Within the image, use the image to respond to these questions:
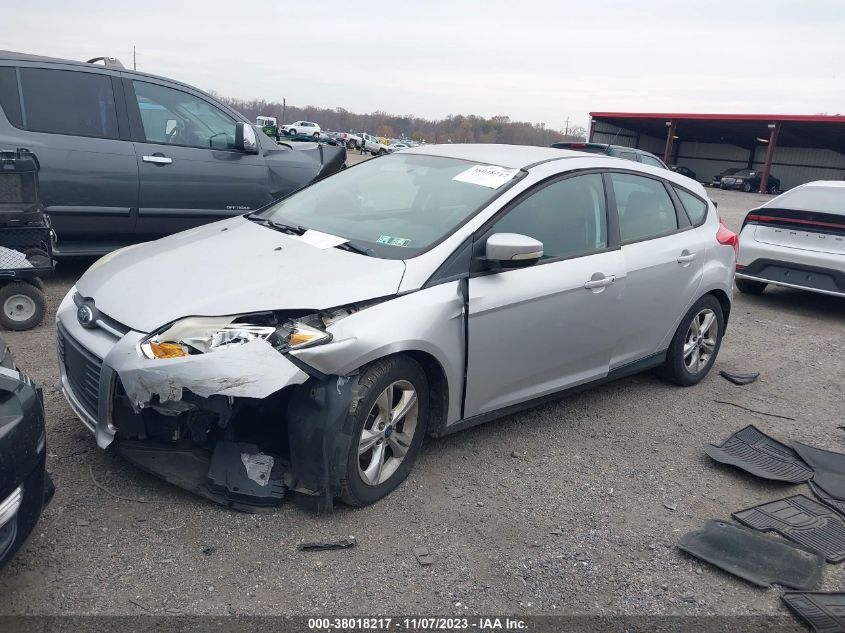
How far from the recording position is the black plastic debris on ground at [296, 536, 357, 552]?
2.95 m

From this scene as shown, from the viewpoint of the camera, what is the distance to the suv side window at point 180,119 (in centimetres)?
659

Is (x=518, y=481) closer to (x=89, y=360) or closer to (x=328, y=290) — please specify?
(x=328, y=290)

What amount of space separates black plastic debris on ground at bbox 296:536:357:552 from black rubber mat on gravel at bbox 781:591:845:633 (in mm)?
1769

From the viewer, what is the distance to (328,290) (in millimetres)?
3104

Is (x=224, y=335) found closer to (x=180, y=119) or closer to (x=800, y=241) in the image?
(x=180, y=119)

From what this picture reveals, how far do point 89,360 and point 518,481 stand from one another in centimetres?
210

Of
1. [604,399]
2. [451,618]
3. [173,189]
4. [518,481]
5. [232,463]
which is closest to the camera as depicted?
[451,618]

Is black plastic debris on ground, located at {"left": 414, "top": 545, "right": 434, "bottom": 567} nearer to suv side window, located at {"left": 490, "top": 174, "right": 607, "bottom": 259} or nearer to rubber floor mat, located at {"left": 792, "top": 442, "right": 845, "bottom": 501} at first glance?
suv side window, located at {"left": 490, "top": 174, "right": 607, "bottom": 259}

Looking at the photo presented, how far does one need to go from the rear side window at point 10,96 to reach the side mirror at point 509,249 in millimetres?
4565

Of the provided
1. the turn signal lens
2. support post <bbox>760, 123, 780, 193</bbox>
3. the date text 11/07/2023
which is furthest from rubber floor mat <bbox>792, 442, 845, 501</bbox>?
support post <bbox>760, 123, 780, 193</bbox>

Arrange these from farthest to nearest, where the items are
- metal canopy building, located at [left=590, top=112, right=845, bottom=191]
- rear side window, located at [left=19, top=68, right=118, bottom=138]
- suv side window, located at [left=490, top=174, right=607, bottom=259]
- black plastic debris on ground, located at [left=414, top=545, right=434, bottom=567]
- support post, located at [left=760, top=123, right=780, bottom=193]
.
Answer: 1. metal canopy building, located at [left=590, top=112, right=845, bottom=191]
2. support post, located at [left=760, top=123, right=780, bottom=193]
3. rear side window, located at [left=19, top=68, right=118, bottom=138]
4. suv side window, located at [left=490, top=174, right=607, bottom=259]
5. black plastic debris on ground, located at [left=414, top=545, right=434, bottom=567]

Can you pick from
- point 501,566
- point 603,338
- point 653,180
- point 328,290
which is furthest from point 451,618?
point 653,180

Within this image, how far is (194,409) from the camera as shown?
2998mm

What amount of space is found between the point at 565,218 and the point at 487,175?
511 millimetres
